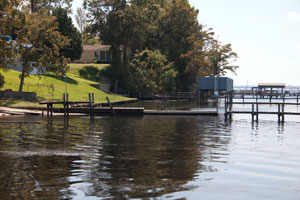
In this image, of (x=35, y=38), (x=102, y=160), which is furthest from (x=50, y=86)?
(x=102, y=160)

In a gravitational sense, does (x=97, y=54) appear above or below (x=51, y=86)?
above

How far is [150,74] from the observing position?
347ft

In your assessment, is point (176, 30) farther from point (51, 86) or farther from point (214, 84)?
point (51, 86)

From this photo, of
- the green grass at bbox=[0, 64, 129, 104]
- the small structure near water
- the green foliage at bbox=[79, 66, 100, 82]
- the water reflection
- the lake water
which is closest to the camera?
the lake water

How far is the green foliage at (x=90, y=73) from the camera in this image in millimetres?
105562

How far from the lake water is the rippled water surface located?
0.12ft

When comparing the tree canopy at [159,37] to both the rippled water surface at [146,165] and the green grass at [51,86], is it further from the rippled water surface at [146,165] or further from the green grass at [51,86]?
the rippled water surface at [146,165]

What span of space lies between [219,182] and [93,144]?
12946 mm

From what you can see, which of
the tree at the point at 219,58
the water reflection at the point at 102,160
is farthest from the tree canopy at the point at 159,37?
the water reflection at the point at 102,160

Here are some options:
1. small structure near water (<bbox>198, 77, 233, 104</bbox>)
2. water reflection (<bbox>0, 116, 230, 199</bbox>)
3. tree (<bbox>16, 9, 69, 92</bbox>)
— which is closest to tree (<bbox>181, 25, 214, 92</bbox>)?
small structure near water (<bbox>198, 77, 233, 104</bbox>)

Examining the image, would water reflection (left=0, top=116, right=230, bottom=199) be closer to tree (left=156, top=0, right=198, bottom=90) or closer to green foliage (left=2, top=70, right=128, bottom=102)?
green foliage (left=2, top=70, right=128, bottom=102)

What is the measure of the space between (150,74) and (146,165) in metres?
84.5

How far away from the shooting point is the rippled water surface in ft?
54.9

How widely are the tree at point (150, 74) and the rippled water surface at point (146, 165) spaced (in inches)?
2639
